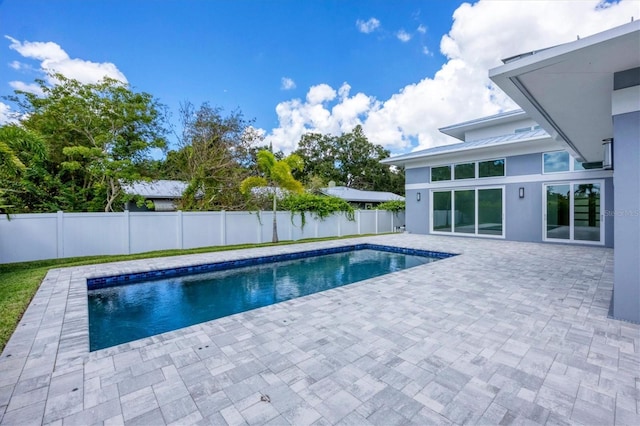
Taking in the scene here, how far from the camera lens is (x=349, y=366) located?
9.85 ft

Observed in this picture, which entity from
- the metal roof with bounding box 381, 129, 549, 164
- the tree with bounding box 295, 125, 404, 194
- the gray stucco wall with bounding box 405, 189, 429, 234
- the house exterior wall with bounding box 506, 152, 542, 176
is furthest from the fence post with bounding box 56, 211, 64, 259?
the tree with bounding box 295, 125, 404, 194

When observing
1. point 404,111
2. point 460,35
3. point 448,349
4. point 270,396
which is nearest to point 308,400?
point 270,396

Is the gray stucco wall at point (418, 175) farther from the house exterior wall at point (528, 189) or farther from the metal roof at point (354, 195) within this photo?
the metal roof at point (354, 195)

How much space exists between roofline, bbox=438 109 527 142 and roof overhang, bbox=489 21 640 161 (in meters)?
10.8

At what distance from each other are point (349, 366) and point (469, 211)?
1281cm

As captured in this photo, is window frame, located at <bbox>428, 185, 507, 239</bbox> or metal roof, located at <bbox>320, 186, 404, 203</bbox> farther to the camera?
metal roof, located at <bbox>320, 186, 404, 203</bbox>

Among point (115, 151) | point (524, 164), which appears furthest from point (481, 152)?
point (115, 151)

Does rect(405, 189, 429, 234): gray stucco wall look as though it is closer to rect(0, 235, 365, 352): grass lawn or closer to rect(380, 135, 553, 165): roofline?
rect(380, 135, 553, 165): roofline

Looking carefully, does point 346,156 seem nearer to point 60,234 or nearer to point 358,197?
point 358,197

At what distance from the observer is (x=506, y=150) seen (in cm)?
1254

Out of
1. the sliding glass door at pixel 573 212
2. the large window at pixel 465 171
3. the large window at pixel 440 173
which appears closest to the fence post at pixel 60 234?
the large window at pixel 440 173

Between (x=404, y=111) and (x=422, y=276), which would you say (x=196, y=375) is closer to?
(x=422, y=276)

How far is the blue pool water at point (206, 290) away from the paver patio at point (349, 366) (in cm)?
72

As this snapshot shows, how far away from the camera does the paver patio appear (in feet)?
7.67
